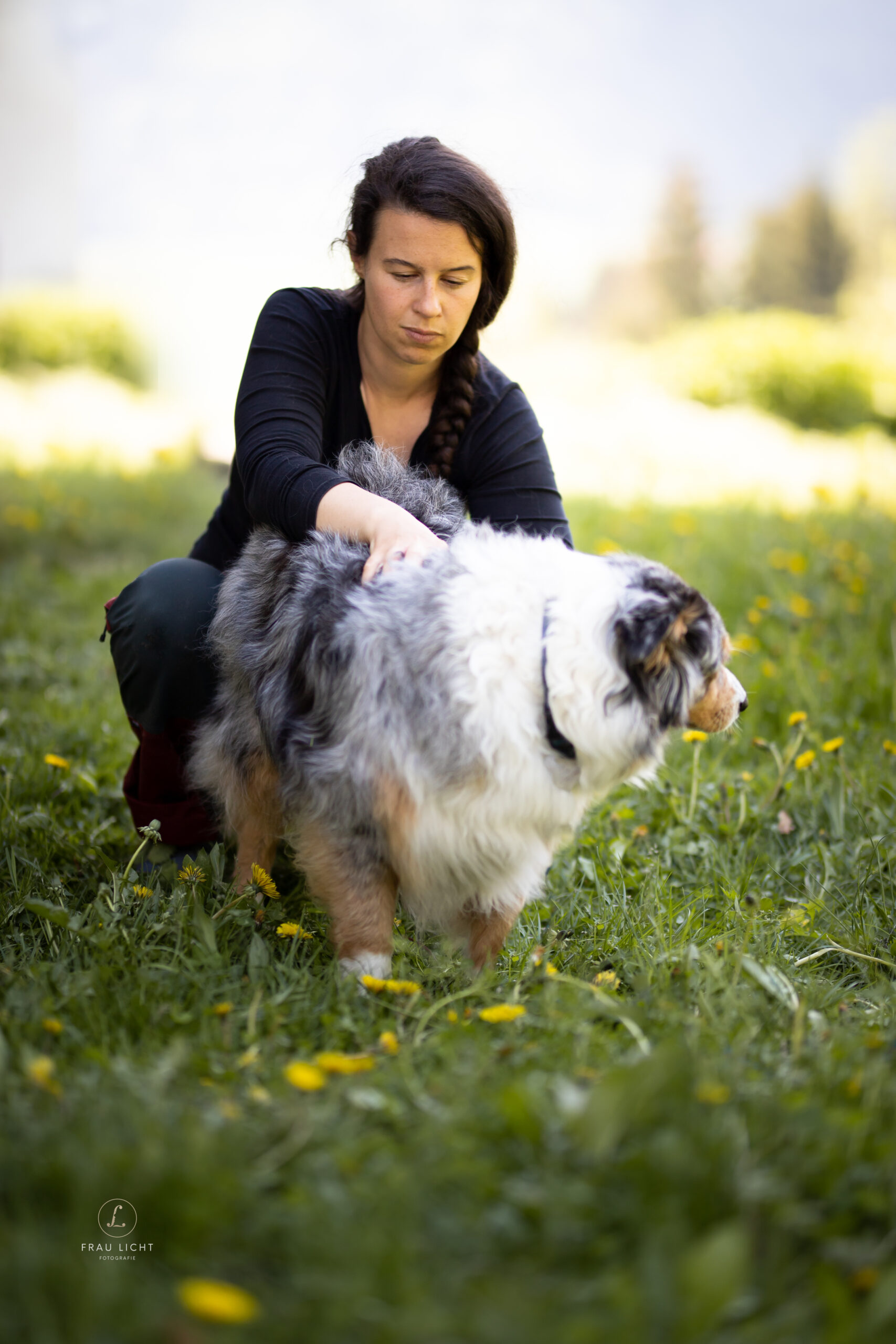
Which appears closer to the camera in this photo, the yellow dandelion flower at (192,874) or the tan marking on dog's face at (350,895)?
the tan marking on dog's face at (350,895)

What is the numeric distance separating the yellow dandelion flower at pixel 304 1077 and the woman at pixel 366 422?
3.31ft

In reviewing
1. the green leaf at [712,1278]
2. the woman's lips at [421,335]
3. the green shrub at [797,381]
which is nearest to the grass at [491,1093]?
the green leaf at [712,1278]

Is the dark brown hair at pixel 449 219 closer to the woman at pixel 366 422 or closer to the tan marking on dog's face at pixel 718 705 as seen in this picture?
the woman at pixel 366 422

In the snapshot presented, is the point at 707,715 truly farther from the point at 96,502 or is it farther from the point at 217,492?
the point at 217,492

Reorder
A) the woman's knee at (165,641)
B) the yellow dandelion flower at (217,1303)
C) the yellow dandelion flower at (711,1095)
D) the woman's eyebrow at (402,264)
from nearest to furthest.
Answer: 1. the yellow dandelion flower at (217,1303)
2. the yellow dandelion flower at (711,1095)
3. the woman's eyebrow at (402,264)
4. the woman's knee at (165,641)

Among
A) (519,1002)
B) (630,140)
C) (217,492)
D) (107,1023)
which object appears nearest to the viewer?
(107,1023)

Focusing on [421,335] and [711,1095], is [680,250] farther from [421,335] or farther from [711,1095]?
[711,1095]

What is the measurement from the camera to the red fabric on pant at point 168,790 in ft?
8.57

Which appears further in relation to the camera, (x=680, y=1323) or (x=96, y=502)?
(x=96, y=502)

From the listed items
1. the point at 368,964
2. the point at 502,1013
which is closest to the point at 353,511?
the point at 368,964

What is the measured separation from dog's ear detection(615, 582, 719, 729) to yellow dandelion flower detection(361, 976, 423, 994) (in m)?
0.73

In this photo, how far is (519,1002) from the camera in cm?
193

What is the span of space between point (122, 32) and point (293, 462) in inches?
612

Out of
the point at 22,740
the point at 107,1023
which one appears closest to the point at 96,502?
the point at 22,740
